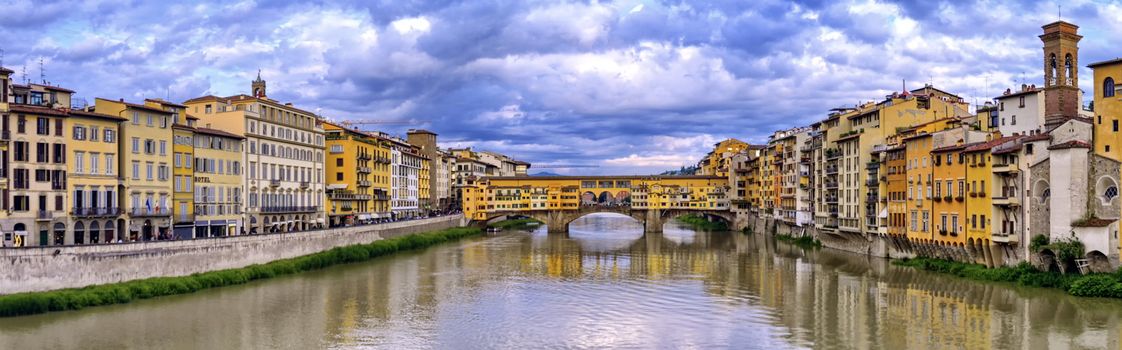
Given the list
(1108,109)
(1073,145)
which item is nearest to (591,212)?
(1073,145)

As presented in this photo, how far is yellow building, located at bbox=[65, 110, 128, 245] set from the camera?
3684 cm

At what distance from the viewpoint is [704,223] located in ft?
309

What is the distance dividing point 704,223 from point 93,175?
65767mm

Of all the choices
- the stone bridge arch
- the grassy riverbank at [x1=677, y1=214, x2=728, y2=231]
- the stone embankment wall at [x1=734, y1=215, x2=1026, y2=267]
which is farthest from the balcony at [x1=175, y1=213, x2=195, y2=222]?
the grassy riverbank at [x1=677, y1=214, x2=728, y2=231]

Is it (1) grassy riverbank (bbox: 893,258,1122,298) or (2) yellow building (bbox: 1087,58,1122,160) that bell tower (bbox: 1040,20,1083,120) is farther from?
(1) grassy riverbank (bbox: 893,258,1122,298)

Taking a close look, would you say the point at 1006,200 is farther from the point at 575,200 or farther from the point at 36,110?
the point at 575,200

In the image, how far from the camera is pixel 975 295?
34.2m

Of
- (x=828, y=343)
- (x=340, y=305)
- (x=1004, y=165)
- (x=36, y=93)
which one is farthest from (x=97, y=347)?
(x=1004, y=165)

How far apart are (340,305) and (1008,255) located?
84.7 ft

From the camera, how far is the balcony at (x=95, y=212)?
37.3 meters

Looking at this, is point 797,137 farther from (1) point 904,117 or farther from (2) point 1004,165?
(2) point 1004,165

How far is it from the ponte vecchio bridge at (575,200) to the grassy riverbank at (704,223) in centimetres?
261

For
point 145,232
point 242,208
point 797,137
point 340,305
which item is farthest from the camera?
point 797,137

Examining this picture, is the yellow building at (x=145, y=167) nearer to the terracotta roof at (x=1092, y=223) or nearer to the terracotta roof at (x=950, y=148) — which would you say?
the terracotta roof at (x=950, y=148)
